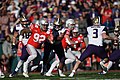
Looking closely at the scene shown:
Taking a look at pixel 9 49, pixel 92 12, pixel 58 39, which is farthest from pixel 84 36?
pixel 58 39

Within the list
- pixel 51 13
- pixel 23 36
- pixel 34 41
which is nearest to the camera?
pixel 34 41

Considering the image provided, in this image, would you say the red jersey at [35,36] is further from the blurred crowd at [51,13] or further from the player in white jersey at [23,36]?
the blurred crowd at [51,13]

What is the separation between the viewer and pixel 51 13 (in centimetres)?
2034

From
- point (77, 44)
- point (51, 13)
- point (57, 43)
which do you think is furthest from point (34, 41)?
point (51, 13)

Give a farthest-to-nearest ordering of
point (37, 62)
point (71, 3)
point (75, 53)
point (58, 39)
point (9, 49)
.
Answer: point (71, 3) → point (9, 49) → point (75, 53) → point (37, 62) → point (58, 39)

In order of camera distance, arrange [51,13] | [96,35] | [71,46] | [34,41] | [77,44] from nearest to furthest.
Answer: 1. [96,35]
2. [34,41]
3. [71,46]
4. [77,44]
5. [51,13]

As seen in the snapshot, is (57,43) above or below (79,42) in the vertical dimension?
above

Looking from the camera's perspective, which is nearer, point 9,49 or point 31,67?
point 31,67

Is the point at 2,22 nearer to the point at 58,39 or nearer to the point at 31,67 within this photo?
the point at 31,67

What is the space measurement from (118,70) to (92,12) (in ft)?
9.07

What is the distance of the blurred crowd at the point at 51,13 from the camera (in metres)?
19.1

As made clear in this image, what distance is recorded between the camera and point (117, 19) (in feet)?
63.1

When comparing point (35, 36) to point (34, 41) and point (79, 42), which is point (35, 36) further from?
point (79, 42)

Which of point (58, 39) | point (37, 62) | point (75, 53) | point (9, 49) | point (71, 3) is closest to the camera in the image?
point (58, 39)
